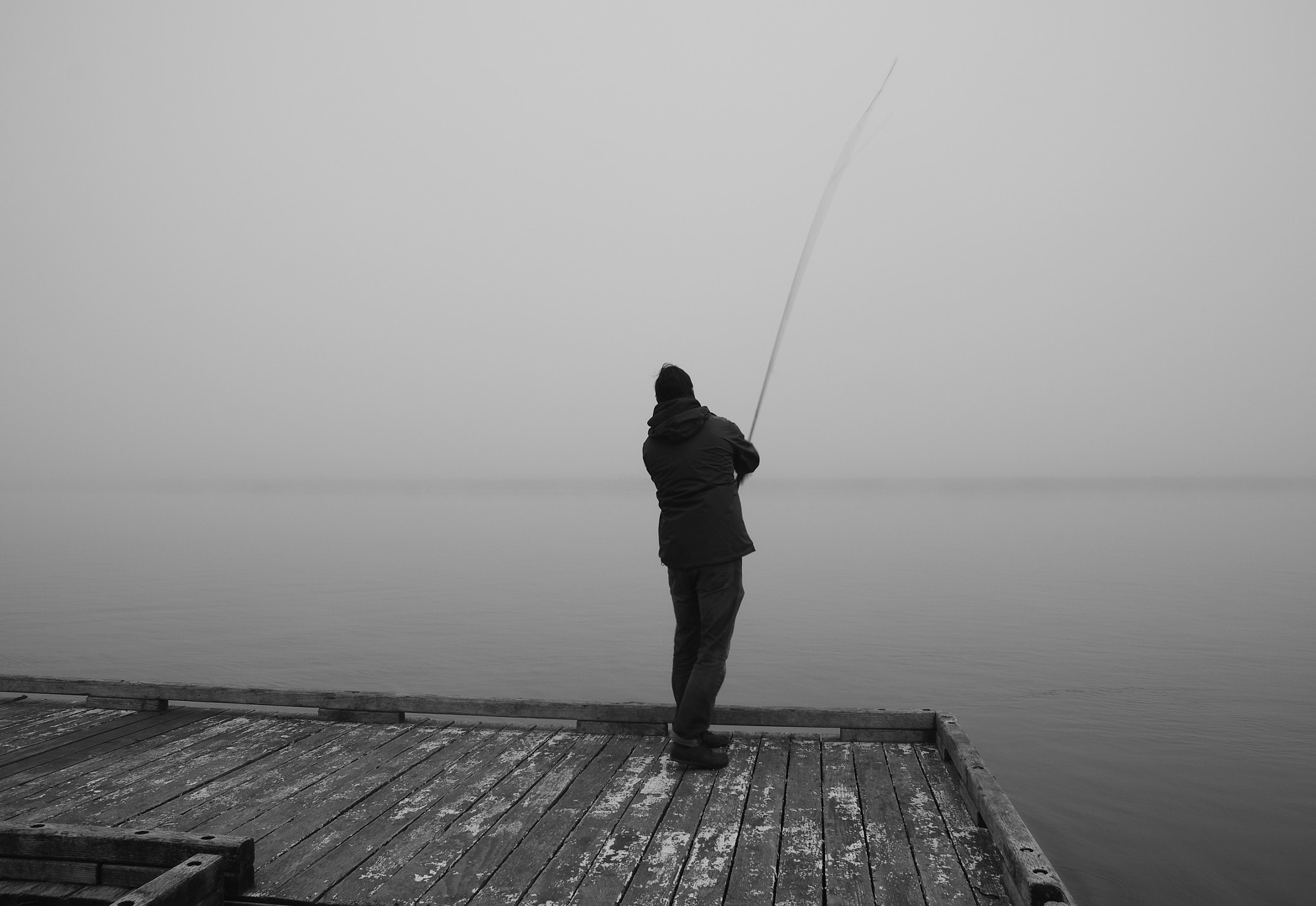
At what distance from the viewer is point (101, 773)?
475 centimetres

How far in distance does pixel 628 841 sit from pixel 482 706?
202cm

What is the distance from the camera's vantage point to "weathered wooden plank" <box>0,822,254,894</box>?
10.7 feet

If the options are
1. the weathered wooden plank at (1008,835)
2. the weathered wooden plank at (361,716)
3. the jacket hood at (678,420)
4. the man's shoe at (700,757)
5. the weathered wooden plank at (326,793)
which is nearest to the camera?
the weathered wooden plank at (1008,835)

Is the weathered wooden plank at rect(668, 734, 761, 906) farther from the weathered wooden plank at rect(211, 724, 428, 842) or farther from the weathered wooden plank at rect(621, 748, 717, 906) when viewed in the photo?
the weathered wooden plank at rect(211, 724, 428, 842)

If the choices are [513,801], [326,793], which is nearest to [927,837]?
[513,801]

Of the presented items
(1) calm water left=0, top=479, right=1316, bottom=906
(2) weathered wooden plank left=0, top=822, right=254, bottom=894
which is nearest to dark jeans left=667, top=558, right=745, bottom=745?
(2) weathered wooden plank left=0, top=822, right=254, bottom=894

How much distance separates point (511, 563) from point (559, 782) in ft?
69.2

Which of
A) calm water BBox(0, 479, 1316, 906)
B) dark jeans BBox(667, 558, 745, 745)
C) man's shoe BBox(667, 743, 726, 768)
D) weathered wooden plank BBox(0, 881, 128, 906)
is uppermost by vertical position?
dark jeans BBox(667, 558, 745, 745)

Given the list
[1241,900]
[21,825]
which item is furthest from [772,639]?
[21,825]

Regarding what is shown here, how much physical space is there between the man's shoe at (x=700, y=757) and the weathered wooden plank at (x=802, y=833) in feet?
1.18

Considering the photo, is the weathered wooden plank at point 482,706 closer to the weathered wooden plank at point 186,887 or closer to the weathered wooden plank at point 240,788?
the weathered wooden plank at point 240,788

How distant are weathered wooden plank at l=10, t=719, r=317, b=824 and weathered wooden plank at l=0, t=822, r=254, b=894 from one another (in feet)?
1.30

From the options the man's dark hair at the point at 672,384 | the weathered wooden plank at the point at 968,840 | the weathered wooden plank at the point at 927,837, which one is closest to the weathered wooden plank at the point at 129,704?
the man's dark hair at the point at 672,384

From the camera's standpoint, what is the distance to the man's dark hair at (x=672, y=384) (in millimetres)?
4980
